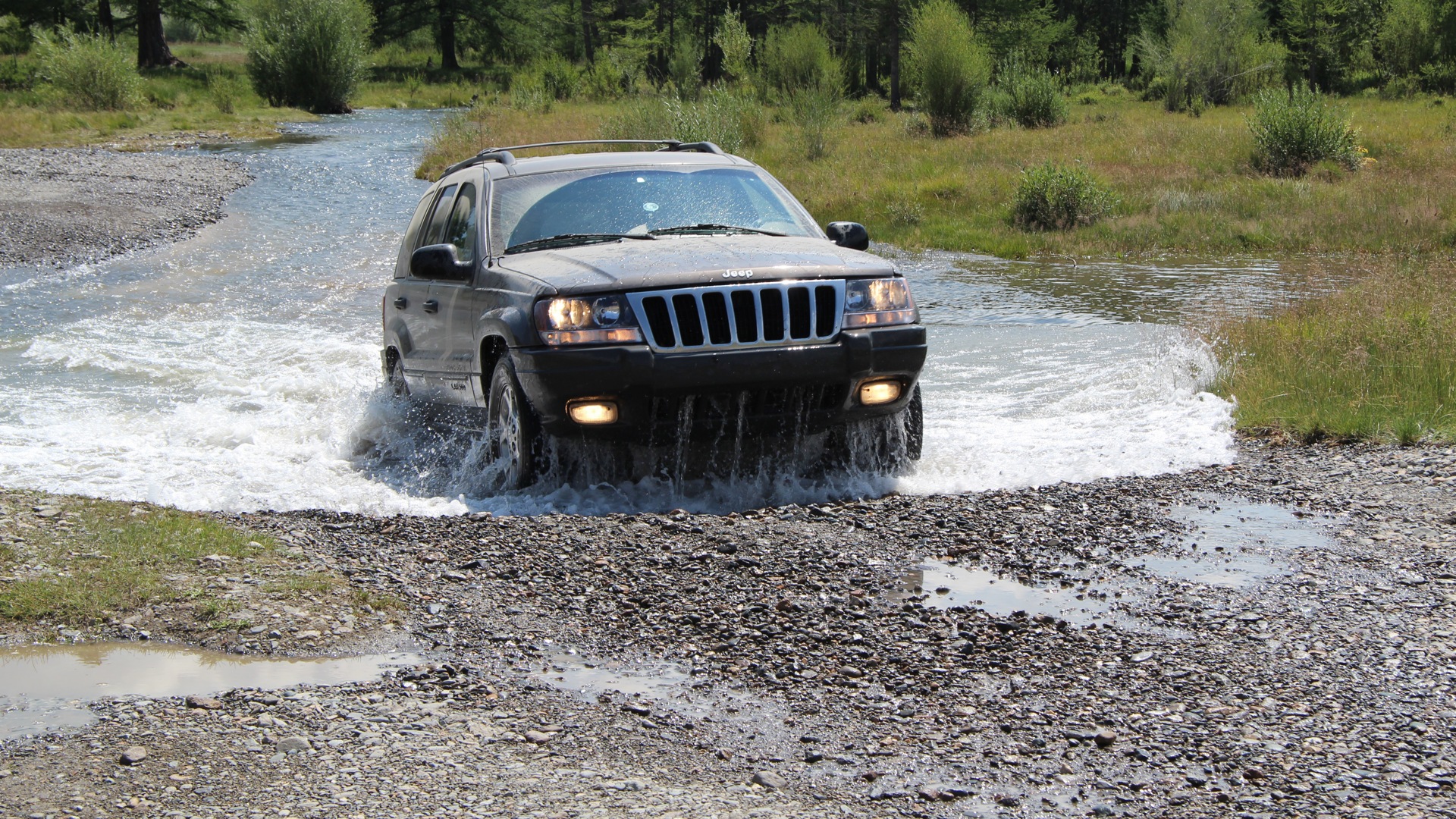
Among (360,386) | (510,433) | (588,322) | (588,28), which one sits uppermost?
(588,28)

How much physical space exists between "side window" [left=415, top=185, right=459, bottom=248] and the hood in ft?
4.56

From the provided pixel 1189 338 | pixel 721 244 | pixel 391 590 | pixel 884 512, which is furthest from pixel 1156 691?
pixel 1189 338

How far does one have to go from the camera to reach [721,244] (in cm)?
Answer: 653

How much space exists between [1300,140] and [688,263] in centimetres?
2090

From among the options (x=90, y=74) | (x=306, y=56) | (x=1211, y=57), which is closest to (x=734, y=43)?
(x=1211, y=57)

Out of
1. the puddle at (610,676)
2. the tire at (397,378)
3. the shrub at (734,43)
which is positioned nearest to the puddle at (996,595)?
the puddle at (610,676)

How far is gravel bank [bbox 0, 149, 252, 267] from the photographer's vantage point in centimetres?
1986

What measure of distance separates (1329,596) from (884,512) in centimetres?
198

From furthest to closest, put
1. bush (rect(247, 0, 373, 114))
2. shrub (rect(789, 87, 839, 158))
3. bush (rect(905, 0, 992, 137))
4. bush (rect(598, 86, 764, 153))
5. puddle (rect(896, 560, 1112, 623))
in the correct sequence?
bush (rect(247, 0, 373, 114)), bush (rect(905, 0, 992, 137)), shrub (rect(789, 87, 839, 158)), bush (rect(598, 86, 764, 153)), puddle (rect(896, 560, 1112, 623))

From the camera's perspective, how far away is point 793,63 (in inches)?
1699

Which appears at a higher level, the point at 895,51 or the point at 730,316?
the point at 895,51

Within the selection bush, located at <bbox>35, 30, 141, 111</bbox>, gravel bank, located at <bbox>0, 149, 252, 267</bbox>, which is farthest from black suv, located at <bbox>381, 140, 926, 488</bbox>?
bush, located at <bbox>35, 30, 141, 111</bbox>

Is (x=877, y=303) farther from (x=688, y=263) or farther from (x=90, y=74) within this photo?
(x=90, y=74)

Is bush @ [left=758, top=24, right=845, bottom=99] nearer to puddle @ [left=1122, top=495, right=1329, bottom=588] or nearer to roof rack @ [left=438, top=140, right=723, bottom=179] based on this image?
roof rack @ [left=438, top=140, right=723, bottom=179]
